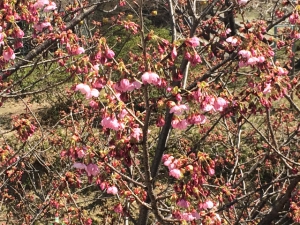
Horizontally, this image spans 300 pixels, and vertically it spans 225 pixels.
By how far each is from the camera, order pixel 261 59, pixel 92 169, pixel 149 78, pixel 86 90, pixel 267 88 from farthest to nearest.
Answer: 1. pixel 267 88
2. pixel 261 59
3. pixel 92 169
4. pixel 86 90
5. pixel 149 78

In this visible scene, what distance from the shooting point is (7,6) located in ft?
8.62

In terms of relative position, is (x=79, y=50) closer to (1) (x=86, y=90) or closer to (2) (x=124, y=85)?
(1) (x=86, y=90)

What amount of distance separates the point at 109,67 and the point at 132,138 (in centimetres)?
38

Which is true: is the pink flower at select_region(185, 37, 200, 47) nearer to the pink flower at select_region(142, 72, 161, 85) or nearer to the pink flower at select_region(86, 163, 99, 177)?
the pink flower at select_region(142, 72, 161, 85)

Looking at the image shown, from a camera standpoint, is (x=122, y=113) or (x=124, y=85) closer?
(x=124, y=85)

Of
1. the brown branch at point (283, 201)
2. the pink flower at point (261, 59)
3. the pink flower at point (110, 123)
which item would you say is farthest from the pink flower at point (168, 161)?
the brown branch at point (283, 201)

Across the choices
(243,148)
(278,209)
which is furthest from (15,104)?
(278,209)

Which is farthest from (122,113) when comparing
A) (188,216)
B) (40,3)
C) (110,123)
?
(40,3)

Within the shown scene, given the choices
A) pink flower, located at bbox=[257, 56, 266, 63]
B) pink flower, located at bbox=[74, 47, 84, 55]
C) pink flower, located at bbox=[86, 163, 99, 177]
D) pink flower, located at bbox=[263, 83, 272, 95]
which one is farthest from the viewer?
pink flower, located at bbox=[74, 47, 84, 55]

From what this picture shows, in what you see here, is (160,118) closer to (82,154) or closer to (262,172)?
(82,154)

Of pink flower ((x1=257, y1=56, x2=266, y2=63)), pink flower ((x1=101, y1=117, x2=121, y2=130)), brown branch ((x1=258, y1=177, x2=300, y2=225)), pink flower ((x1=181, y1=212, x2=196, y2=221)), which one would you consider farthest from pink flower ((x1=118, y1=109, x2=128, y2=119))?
brown branch ((x1=258, y1=177, x2=300, y2=225))

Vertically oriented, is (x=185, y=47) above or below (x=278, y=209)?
above

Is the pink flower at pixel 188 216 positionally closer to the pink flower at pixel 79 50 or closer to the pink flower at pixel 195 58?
the pink flower at pixel 195 58

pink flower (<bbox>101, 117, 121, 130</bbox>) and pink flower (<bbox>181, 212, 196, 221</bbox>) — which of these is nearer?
pink flower (<bbox>101, 117, 121, 130</bbox>)
